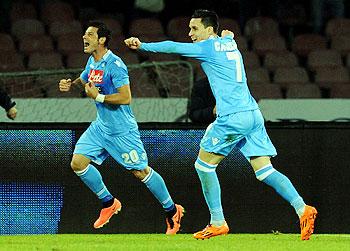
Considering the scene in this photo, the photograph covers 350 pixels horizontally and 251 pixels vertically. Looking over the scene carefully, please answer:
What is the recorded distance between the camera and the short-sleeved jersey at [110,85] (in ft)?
32.4

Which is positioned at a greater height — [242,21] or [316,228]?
[242,21]

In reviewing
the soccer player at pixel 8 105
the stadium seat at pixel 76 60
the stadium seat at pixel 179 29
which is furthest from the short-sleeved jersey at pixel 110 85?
the stadium seat at pixel 179 29

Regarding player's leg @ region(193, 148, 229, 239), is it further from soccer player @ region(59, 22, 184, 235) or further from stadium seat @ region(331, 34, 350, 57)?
stadium seat @ region(331, 34, 350, 57)

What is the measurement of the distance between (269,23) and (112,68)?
6270mm

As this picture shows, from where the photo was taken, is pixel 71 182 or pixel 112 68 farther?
pixel 71 182

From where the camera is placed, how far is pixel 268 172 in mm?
9203

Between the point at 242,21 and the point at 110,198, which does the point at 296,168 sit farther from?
the point at 242,21

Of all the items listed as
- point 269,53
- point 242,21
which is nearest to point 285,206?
point 269,53

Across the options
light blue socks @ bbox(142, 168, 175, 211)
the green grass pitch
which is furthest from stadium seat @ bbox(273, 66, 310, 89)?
light blue socks @ bbox(142, 168, 175, 211)

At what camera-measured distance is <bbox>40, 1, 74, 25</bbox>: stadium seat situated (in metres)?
15.4

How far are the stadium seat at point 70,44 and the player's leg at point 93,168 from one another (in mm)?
4604

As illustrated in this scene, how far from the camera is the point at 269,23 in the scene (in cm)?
1576

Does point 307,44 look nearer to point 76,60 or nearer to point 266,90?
point 266,90

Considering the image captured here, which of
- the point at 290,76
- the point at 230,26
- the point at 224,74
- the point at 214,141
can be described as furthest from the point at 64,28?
the point at 214,141
